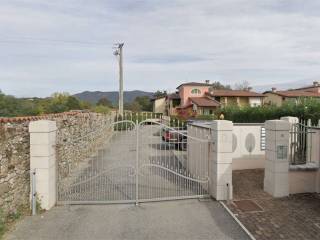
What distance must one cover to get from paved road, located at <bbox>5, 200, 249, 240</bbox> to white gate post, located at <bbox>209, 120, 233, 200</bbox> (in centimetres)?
38

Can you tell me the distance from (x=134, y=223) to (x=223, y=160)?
2.88 metres

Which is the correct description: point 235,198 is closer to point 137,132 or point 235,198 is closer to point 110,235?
point 137,132

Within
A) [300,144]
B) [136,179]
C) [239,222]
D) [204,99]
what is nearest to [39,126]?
[136,179]

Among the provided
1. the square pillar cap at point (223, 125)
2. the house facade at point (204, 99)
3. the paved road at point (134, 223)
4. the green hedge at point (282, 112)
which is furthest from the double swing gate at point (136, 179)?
the house facade at point (204, 99)

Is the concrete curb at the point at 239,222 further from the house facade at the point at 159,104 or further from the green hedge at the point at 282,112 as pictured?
the house facade at the point at 159,104

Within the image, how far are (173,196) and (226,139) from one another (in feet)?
6.74

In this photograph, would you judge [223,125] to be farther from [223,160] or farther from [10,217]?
[10,217]

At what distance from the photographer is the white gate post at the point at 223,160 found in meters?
8.34

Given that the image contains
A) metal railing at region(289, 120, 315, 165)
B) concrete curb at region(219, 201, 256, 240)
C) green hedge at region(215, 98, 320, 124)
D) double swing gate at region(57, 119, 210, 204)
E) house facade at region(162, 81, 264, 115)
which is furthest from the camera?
house facade at region(162, 81, 264, 115)

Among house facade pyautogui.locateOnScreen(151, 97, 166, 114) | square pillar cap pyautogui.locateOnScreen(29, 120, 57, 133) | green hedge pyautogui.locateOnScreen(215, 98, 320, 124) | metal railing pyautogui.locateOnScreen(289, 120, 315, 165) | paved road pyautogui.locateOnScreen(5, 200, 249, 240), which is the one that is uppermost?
house facade pyautogui.locateOnScreen(151, 97, 166, 114)

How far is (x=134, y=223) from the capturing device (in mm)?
6914

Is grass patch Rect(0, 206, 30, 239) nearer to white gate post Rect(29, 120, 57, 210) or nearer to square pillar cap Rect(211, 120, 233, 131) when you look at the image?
white gate post Rect(29, 120, 57, 210)

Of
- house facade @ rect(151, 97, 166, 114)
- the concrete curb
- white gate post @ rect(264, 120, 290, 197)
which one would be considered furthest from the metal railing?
house facade @ rect(151, 97, 166, 114)

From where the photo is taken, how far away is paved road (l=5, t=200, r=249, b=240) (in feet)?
20.6
